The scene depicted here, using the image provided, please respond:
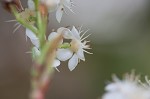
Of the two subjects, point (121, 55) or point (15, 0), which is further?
point (121, 55)

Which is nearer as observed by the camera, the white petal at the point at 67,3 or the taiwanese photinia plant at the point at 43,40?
the taiwanese photinia plant at the point at 43,40

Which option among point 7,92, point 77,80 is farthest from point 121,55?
point 7,92

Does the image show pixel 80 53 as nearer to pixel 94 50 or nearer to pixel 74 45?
pixel 74 45

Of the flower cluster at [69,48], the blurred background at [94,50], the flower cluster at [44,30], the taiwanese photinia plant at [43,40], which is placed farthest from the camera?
the blurred background at [94,50]

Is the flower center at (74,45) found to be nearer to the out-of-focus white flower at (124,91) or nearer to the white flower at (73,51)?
the white flower at (73,51)

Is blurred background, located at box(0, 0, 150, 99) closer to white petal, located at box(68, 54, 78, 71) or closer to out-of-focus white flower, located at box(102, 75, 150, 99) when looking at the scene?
white petal, located at box(68, 54, 78, 71)

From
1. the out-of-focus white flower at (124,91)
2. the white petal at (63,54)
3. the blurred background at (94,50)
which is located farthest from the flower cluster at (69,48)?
the blurred background at (94,50)

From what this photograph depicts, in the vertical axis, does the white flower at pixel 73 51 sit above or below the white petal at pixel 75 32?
below

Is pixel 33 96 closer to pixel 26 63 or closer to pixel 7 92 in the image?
pixel 7 92
